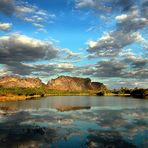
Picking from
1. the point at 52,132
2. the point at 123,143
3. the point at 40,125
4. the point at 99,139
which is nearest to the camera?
the point at 123,143

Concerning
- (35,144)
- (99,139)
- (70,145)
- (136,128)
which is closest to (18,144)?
(35,144)

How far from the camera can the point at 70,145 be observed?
85.9 ft

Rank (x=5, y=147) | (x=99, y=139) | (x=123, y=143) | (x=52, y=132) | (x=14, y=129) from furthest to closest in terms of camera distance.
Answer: (x=14, y=129) → (x=52, y=132) → (x=99, y=139) → (x=123, y=143) → (x=5, y=147)

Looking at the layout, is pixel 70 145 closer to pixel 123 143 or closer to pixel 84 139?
pixel 84 139

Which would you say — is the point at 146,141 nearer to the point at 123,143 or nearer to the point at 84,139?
the point at 123,143

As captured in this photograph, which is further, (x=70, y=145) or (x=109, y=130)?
(x=109, y=130)

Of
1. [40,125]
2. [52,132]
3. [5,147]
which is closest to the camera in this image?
[5,147]

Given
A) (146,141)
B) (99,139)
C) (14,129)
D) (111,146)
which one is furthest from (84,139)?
(14,129)

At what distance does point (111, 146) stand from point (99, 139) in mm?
3398

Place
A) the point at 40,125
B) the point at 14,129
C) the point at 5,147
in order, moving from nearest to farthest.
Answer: the point at 5,147 < the point at 14,129 < the point at 40,125

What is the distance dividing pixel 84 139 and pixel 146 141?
267 inches

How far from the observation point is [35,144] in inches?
1062

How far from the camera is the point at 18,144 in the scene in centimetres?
2709

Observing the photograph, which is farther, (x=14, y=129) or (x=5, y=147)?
(x=14, y=129)
